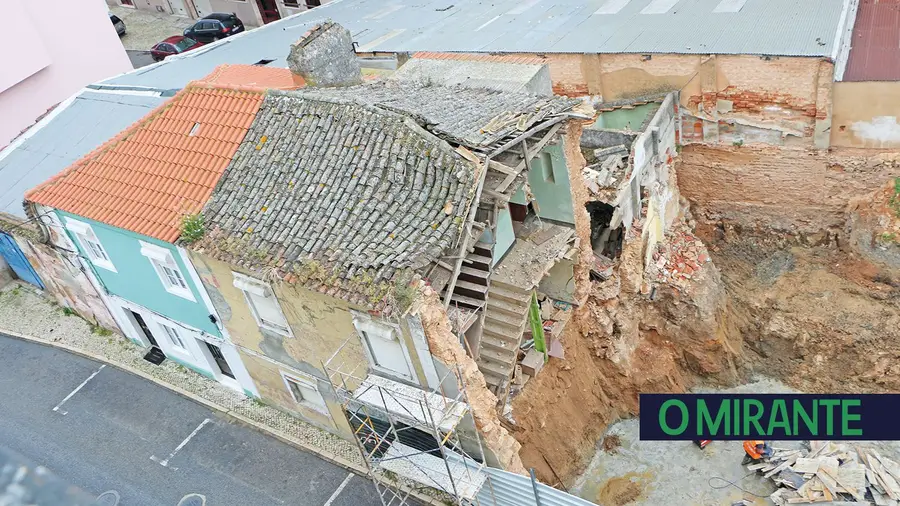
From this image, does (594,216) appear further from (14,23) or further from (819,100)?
(14,23)

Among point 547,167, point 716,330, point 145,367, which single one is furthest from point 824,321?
point 145,367

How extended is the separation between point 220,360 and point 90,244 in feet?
14.8

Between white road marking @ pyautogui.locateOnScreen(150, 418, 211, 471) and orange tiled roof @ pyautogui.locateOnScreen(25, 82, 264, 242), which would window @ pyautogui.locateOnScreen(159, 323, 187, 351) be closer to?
white road marking @ pyautogui.locateOnScreen(150, 418, 211, 471)

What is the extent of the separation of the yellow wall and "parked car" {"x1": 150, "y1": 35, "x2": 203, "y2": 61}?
25598 millimetres

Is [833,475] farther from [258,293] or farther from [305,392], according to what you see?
[258,293]

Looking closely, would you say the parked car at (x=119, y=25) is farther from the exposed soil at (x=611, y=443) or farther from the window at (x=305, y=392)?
the exposed soil at (x=611, y=443)

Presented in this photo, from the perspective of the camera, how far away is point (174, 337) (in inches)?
782

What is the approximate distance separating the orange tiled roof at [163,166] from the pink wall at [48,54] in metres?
15.9

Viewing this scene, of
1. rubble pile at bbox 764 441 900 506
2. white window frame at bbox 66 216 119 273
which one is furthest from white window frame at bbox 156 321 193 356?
rubble pile at bbox 764 441 900 506

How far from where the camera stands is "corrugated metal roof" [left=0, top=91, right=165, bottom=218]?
21250mm

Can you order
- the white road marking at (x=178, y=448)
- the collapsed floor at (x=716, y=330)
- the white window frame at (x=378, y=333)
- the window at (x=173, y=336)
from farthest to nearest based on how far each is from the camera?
the window at (x=173, y=336) → the collapsed floor at (x=716, y=330) → the white road marking at (x=178, y=448) → the white window frame at (x=378, y=333)

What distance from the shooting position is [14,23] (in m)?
29.4

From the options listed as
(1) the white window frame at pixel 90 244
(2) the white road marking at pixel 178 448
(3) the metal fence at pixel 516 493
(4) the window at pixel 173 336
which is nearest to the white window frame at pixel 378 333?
(3) the metal fence at pixel 516 493

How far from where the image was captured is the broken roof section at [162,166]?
15680 millimetres
